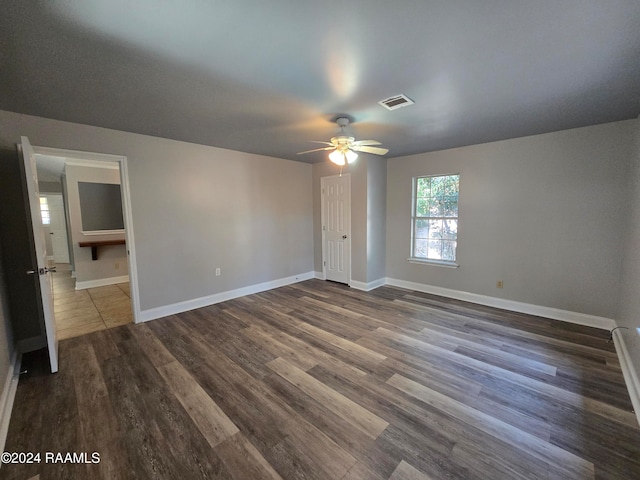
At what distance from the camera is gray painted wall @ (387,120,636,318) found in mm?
3102

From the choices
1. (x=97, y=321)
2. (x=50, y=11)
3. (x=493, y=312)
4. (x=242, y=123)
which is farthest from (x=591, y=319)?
(x=97, y=321)

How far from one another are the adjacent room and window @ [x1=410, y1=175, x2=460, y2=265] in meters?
0.04

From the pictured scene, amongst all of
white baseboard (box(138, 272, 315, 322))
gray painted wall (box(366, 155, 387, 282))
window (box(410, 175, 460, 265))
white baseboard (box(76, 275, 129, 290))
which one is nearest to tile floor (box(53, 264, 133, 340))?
white baseboard (box(76, 275, 129, 290))

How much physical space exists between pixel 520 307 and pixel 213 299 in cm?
462

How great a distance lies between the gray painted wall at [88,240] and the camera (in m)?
5.16

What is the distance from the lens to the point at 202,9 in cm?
132

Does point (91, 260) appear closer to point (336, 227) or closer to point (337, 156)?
point (336, 227)

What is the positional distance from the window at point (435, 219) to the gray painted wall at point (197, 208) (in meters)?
2.29

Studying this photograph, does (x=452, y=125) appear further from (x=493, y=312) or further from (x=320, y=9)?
(x=493, y=312)

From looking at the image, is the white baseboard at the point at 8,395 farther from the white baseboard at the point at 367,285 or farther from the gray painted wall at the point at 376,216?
the gray painted wall at the point at 376,216

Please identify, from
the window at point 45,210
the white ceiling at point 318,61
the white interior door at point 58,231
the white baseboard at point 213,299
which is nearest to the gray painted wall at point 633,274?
the white ceiling at point 318,61

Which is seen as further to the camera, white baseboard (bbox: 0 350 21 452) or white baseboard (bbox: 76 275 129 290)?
white baseboard (bbox: 76 275 129 290)

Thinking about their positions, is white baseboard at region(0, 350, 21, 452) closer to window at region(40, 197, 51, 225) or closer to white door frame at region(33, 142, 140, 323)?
white door frame at region(33, 142, 140, 323)

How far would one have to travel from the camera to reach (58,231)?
787 centimetres
